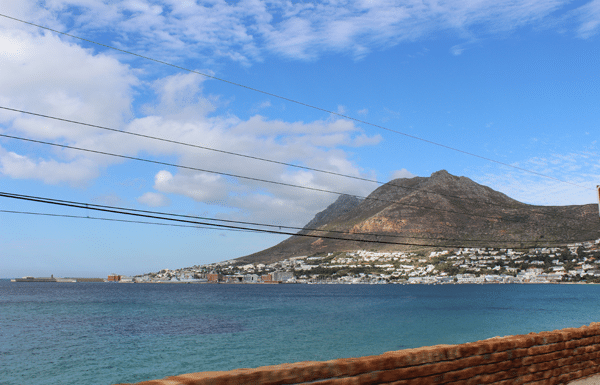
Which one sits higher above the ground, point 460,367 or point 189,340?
point 460,367

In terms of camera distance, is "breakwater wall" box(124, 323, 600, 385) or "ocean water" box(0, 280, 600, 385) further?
"ocean water" box(0, 280, 600, 385)

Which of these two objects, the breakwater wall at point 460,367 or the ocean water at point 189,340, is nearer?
the breakwater wall at point 460,367

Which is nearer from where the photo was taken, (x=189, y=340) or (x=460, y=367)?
(x=460, y=367)

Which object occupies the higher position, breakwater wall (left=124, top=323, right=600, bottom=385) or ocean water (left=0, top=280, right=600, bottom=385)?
breakwater wall (left=124, top=323, right=600, bottom=385)

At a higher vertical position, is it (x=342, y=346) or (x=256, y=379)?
(x=256, y=379)

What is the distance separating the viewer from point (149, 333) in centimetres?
4388

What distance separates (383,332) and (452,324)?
41.6 ft

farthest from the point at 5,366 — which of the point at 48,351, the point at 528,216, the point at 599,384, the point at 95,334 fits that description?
the point at 528,216

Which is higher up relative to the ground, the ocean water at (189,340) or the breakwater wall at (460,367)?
the breakwater wall at (460,367)

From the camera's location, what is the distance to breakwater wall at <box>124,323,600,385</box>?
509cm

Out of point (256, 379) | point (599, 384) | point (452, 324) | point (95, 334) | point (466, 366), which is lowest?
point (452, 324)

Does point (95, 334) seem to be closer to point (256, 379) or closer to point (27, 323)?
point (27, 323)

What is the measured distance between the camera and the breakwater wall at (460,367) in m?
5.09

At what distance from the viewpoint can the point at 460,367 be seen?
7.11 m
